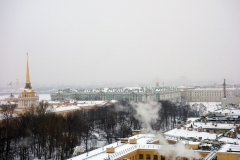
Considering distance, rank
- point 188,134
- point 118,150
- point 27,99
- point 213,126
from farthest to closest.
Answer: point 27,99
point 213,126
point 188,134
point 118,150

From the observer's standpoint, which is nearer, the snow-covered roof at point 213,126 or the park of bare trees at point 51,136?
the park of bare trees at point 51,136

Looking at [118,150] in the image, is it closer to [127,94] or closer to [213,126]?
[213,126]

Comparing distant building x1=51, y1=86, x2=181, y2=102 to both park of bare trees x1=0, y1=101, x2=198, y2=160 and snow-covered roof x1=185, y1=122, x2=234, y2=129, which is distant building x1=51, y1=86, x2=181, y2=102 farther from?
snow-covered roof x1=185, y1=122, x2=234, y2=129

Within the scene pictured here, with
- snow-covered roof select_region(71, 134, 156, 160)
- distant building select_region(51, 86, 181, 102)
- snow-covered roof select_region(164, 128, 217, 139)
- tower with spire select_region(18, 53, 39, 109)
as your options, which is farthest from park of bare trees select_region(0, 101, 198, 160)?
distant building select_region(51, 86, 181, 102)

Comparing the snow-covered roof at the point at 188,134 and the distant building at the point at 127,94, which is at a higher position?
the distant building at the point at 127,94

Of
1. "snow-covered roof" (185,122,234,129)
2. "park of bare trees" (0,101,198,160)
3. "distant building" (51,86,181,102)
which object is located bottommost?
"park of bare trees" (0,101,198,160)

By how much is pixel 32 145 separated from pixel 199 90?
69365 millimetres

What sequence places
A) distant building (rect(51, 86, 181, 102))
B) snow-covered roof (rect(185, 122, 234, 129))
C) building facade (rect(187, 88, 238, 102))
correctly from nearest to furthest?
snow-covered roof (rect(185, 122, 234, 129)), distant building (rect(51, 86, 181, 102)), building facade (rect(187, 88, 238, 102))

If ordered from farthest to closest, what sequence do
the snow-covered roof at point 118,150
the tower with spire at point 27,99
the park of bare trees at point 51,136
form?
the tower with spire at point 27,99 < the park of bare trees at point 51,136 < the snow-covered roof at point 118,150

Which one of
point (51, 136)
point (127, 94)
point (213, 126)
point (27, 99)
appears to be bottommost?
point (51, 136)

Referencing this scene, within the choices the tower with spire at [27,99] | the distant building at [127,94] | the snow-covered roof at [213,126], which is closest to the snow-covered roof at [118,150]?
the snow-covered roof at [213,126]

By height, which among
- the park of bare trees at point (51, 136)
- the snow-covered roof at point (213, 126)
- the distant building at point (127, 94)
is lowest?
the park of bare trees at point (51, 136)

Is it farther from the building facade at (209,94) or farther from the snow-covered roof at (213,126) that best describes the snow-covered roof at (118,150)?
the building facade at (209,94)

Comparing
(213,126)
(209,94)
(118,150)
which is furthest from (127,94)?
(118,150)
